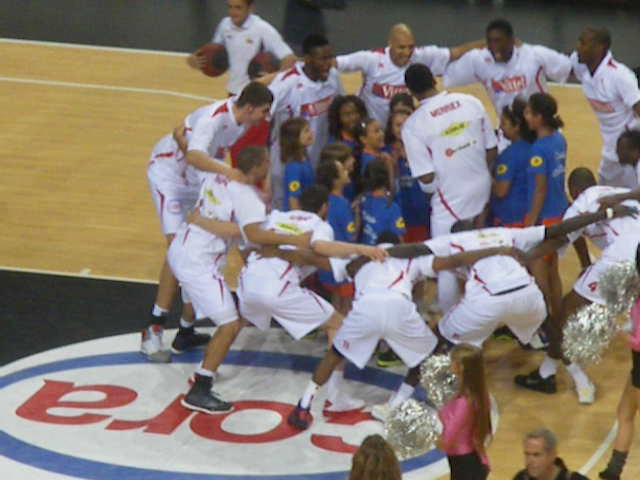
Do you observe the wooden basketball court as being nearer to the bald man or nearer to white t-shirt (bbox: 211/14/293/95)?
white t-shirt (bbox: 211/14/293/95)

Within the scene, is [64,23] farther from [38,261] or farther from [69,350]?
[69,350]

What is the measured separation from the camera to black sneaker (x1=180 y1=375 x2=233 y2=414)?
365 inches

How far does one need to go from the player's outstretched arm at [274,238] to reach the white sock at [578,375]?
1.89 m

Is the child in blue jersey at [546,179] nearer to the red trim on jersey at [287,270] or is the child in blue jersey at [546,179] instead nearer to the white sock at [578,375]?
the white sock at [578,375]

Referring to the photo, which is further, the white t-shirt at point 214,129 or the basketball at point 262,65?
the basketball at point 262,65

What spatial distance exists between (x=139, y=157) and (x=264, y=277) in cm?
501

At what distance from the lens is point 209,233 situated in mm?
9500

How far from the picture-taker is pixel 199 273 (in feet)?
31.0

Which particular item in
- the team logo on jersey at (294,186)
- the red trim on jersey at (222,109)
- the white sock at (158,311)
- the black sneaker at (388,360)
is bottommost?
the black sneaker at (388,360)

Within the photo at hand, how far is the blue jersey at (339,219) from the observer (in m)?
9.80

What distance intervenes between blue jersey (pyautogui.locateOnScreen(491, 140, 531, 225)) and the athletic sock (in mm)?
2397

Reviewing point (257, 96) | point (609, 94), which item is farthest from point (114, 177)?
point (609, 94)

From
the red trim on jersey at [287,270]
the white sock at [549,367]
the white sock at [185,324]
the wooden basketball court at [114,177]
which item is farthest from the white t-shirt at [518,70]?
the white sock at [185,324]

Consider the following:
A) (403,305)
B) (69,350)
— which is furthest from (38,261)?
(403,305)
